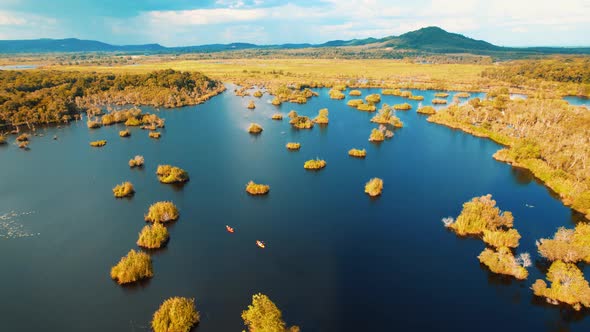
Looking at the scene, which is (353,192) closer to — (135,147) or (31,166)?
(135,147)

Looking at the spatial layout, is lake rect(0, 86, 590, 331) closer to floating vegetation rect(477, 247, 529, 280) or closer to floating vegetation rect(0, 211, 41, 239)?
floating vegetation rect(0, 211, 41, 239)

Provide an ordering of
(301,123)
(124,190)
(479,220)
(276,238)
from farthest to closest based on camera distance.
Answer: (301,123) < (124,190) < (479,220) < (276,238)

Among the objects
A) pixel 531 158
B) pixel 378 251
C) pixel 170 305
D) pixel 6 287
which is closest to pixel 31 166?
pixel 6 287

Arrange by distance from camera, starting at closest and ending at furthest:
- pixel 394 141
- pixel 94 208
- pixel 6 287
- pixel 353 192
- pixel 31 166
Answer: pixel 6 287 → pixel 94 208 → pixel 353 192 → pixel 31 166 → pixel 394 141

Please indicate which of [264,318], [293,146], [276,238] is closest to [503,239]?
[276,238]

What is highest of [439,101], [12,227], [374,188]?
[439,101]

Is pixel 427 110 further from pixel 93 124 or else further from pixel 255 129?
pixel 93 124

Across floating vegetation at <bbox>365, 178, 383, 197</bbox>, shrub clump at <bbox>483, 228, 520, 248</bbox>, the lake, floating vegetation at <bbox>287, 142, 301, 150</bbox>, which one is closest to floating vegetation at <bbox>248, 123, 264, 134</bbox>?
the lake
